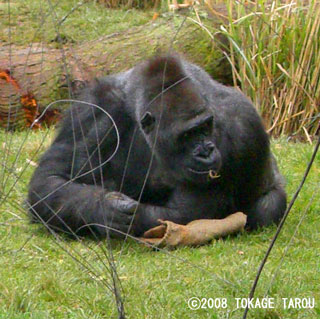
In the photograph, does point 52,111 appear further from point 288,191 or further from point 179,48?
point 288,191

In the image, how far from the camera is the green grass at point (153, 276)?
3354 mm

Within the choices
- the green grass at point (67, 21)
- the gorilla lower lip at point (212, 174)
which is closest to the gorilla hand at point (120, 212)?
the gorilla lower lip at point (212, 174)

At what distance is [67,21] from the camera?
34.1ft

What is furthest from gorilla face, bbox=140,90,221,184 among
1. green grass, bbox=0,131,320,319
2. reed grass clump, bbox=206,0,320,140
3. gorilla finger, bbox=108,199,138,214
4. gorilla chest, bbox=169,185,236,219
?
reed grass clump, bbox=206,0,320,140

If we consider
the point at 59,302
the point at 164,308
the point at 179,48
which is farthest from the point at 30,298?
the point at 179,48

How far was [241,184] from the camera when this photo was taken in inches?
191

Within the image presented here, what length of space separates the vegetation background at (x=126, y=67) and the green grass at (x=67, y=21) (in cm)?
3

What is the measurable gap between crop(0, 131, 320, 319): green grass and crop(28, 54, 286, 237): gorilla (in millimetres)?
183

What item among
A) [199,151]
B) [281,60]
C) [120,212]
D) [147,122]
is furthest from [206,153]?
[281,60]

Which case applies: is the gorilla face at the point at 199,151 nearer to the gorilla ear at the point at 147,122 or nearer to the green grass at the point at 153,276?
the gorilla ear at the point at 147,122

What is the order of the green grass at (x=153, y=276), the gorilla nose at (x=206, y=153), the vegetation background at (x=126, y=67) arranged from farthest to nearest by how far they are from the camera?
the gorilla nose at (x=206, y=153) < the vegetation background at (x=126, y=67) < the green grass at (x=153, y=276)

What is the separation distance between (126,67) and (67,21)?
103 inches

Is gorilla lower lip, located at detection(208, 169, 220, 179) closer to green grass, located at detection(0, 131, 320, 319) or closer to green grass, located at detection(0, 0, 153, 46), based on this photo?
green grass, located at detection(0, 131, 320, 319)

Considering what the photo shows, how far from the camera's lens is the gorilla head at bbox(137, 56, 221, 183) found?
4.38 metres
